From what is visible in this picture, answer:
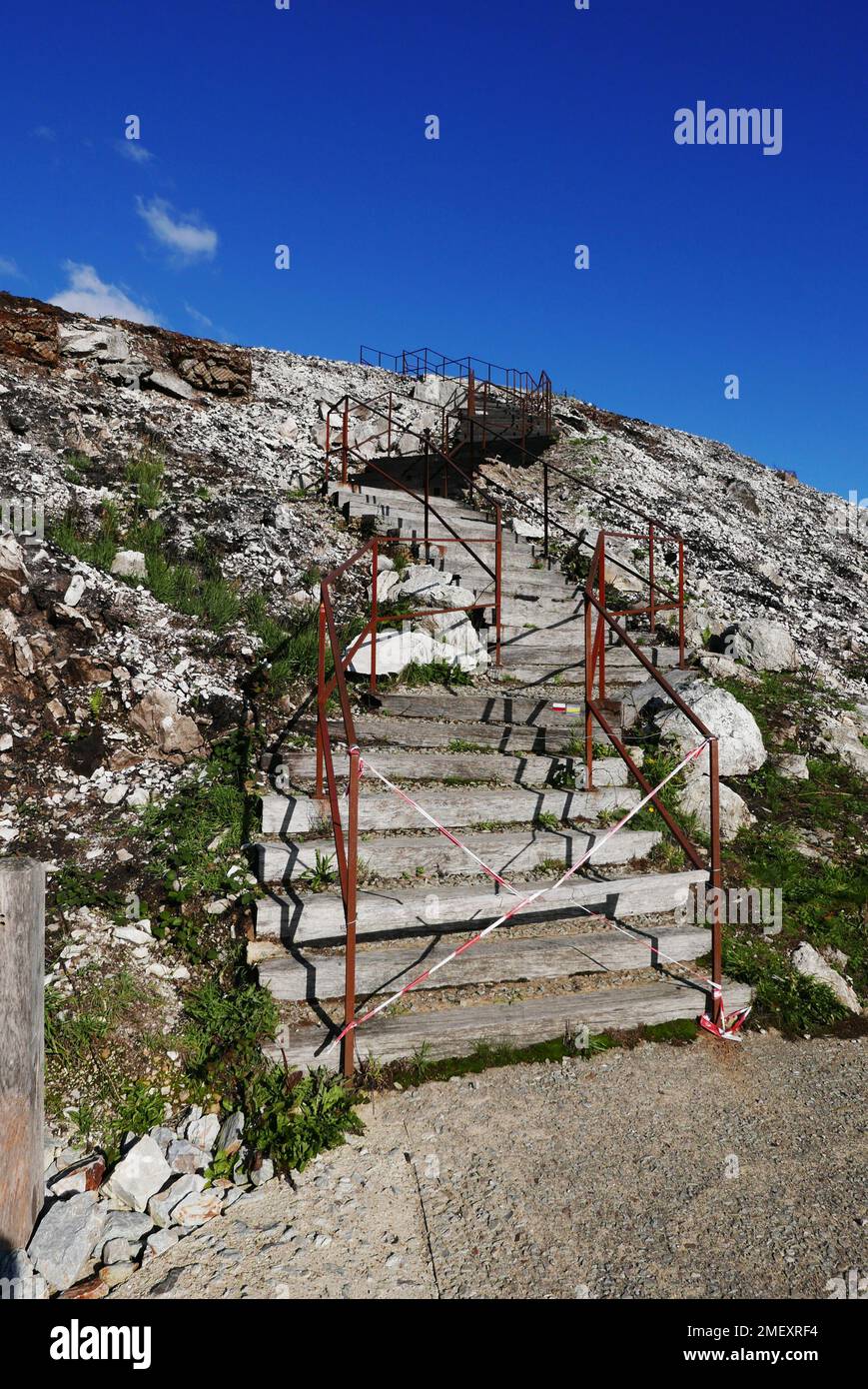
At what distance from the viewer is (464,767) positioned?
5.65 metres

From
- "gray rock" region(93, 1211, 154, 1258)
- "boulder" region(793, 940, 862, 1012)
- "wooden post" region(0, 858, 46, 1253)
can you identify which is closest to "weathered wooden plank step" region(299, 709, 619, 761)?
"boulder" region(793, 940, 862, 1012)

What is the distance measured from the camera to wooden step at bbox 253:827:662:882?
181 inches

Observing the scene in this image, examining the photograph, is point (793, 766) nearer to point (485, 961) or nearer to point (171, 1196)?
point (485, 961)

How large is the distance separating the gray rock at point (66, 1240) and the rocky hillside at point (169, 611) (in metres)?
0.50

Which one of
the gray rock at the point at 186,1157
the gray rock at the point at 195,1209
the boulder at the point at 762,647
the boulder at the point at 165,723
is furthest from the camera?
the boulder at the point at 762,647

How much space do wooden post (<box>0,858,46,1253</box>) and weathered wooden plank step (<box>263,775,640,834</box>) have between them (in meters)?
2.19

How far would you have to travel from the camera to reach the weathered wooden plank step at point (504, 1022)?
11.9ft

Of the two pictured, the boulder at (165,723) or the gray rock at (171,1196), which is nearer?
the gray rock at (171,1196)

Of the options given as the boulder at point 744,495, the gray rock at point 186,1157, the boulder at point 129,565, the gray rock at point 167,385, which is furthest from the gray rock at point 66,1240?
the boulder at point 744,495

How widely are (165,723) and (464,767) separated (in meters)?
2.53

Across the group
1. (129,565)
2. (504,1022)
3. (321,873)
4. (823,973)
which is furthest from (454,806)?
(129,565)

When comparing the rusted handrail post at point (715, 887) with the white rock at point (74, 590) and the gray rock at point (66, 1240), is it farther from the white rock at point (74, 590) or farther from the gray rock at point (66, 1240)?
the white rock at point (74, 590)

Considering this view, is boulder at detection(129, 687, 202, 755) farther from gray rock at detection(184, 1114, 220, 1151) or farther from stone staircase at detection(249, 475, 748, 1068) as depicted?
gray rock at detection(184, 1114, 220, 1151)

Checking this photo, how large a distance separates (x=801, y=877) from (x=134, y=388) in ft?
41.4
